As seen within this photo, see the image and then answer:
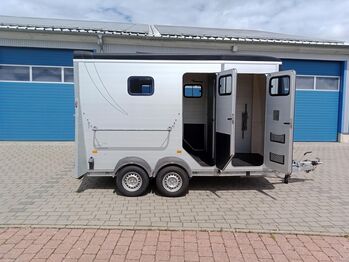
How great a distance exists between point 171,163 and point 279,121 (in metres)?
2.19

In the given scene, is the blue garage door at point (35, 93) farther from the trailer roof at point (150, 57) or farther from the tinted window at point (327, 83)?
the tinted window at point (327, 83)

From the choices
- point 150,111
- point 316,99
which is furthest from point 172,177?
point 316,99

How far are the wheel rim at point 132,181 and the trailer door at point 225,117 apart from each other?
5.03 ft

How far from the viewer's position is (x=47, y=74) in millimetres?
12062

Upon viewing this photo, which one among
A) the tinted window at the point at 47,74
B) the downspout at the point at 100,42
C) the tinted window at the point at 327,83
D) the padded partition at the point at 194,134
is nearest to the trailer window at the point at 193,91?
the padded partition at the point at 194,134

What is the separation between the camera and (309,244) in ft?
13.2

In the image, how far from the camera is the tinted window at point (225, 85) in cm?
564

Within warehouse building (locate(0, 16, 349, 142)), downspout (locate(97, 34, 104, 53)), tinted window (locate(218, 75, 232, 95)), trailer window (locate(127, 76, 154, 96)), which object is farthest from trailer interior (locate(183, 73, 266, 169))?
downspout (locate(97, 34, 104, 53))

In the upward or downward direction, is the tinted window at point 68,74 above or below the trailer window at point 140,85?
above

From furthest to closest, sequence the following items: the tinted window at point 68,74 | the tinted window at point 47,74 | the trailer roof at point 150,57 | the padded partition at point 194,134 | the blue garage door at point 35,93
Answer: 1. the tinted window at point 68,74
2. the tinted window at point 47,74
3. the blue garage door at point 35,93
4. the padded partition at point 194,134
5. the trailer roof at point 150,57

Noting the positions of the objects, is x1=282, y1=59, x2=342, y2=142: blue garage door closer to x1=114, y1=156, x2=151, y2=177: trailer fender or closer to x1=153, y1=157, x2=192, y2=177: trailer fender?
x1=153, y1=157, x2=192, y2=177: trailer fender

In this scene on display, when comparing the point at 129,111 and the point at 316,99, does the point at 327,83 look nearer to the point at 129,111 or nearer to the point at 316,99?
the point at 316,99

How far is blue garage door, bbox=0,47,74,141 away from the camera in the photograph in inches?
467

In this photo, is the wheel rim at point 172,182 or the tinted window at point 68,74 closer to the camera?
the wheel rim at point 172,182
